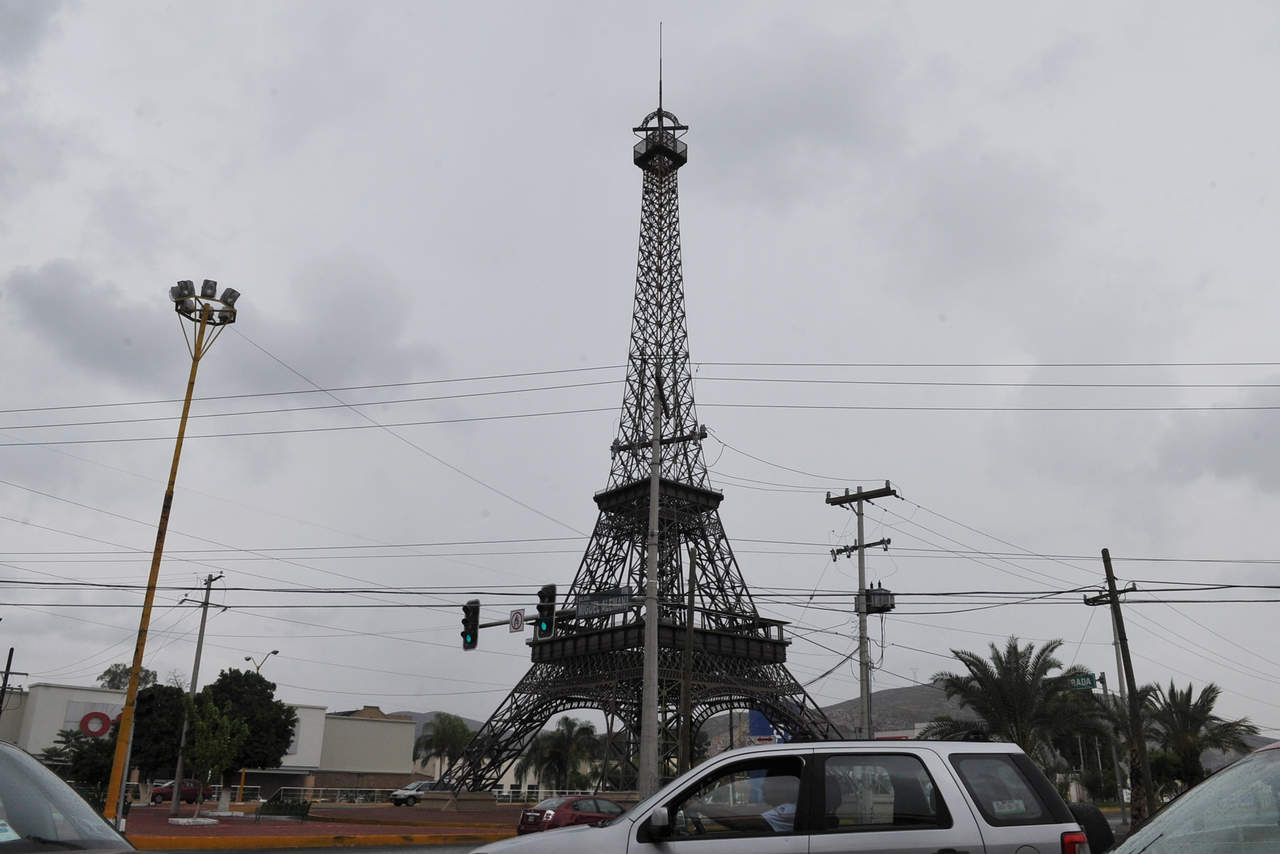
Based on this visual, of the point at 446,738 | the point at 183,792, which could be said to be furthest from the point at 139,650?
the point at 446,738

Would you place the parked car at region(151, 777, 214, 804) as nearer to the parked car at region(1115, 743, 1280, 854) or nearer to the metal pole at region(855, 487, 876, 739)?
the metal pole at region(855, 487, 876, 739)

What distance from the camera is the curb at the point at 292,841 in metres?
17.0

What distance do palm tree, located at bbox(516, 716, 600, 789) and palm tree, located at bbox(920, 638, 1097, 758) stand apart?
59360 millimetres

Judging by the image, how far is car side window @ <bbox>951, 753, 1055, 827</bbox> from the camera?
6.45 meters

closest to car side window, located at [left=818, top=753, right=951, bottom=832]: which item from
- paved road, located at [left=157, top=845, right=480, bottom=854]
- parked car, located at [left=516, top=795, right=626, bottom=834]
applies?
paved road, located at [left=157, top=845, right=480, bottom=854]

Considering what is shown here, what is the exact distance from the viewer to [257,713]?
69938 mm

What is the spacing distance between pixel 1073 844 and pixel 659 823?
2916mm

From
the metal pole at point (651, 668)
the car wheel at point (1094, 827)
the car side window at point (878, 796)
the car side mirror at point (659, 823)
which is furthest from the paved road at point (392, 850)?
the car side window at point (878, 796)

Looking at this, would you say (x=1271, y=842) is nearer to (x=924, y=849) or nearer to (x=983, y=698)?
(x=924, y=849)

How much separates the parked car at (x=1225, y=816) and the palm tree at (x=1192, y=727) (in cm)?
4309

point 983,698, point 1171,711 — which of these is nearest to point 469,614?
point 983,698

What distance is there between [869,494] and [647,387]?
28.5 meters

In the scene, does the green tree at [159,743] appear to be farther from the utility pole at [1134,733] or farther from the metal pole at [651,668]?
the utility pole at [1134,733]

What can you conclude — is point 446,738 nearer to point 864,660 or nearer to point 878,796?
point 864,660
